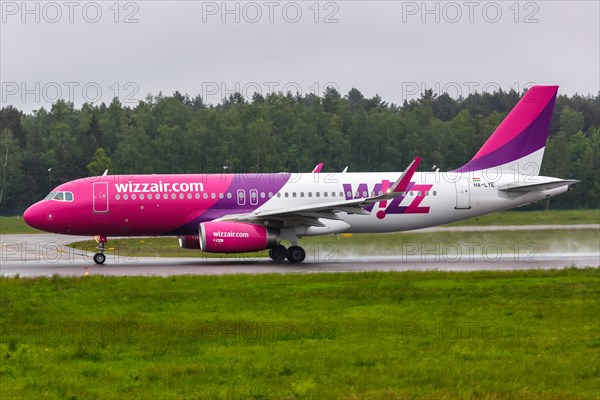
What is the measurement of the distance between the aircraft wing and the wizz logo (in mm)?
961

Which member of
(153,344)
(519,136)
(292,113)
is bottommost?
(153,344)

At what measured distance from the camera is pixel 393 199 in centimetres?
3503

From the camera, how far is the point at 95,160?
7469cm

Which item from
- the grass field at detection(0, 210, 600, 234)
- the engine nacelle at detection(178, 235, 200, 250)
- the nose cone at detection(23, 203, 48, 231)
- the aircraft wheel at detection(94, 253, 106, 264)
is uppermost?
the nose cone at detection(23, 203, 48, 231)

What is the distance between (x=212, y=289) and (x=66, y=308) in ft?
13.7

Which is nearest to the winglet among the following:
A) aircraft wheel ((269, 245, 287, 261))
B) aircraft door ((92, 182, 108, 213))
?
aircraft wheel ((269, 245, 287, 261))

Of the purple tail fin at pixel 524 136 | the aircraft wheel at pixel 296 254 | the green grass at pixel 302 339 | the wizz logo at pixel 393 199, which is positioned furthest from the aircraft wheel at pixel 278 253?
the green grass at pixel 302 339

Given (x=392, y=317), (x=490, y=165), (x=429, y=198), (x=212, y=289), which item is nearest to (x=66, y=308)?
(x=212, y=289)

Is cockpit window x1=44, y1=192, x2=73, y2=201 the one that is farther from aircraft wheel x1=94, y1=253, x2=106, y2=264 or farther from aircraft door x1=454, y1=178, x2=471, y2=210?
aircraft door x1=454, y1=178, x2=471, y2=210

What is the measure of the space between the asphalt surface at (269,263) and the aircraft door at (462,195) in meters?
1.91

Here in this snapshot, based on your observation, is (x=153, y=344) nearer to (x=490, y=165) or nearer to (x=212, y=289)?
(x=212, y=289)

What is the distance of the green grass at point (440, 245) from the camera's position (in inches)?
1510

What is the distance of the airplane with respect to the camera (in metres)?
33.4

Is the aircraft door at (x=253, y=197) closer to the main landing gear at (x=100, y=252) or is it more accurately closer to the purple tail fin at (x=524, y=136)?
the main landing gear at (x=100, y=252)
